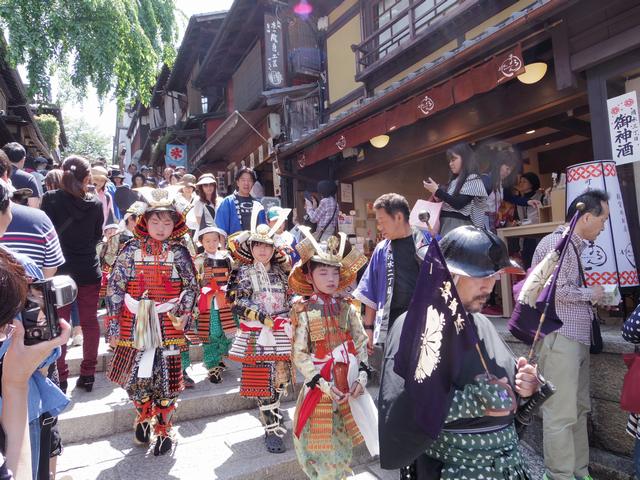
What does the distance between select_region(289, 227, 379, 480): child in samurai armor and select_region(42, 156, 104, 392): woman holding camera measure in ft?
7.51

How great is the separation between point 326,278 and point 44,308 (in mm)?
2154

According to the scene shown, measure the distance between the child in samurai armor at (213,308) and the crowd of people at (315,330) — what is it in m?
0.02

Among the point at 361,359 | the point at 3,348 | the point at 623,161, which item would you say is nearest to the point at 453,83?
the point at 623,161

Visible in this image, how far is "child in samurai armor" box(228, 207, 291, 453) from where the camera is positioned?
13.1 feet

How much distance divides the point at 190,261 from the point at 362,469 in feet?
8.12

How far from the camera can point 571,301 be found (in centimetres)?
349

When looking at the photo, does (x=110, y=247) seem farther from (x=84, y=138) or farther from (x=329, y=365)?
(x=84, y=138)

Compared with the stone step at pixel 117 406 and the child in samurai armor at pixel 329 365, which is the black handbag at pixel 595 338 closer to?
the child in samurai armor at pixel 329 365

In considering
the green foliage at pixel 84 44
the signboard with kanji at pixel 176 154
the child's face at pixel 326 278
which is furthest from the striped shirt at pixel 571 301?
the signboard with kanji at pixel 176 154

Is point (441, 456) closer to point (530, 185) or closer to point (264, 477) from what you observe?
point (264, 477)

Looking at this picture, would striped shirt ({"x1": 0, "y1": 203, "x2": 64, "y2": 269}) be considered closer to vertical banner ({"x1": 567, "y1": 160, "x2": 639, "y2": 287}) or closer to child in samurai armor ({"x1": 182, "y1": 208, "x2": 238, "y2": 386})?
Result: child in samurai armor ({"x1": 182, "y1": 208, "x2": 238, "y2": 386})

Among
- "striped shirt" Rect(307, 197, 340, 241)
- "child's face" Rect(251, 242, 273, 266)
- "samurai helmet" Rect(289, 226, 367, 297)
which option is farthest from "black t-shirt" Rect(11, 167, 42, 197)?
"striped shirt" Rect(307, 197, 340, 241)

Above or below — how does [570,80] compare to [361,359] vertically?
above

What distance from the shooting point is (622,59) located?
4.38 m
